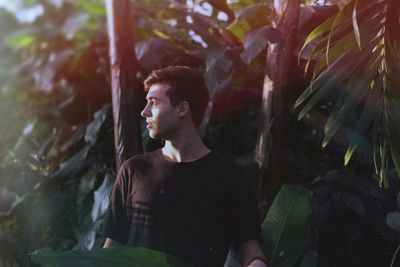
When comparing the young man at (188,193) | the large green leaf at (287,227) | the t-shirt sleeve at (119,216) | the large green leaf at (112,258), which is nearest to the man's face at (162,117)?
the young man at (188,193)

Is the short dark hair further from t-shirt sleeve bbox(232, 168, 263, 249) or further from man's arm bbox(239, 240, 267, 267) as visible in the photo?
man's arm bbox(239, 240, 267, 267)

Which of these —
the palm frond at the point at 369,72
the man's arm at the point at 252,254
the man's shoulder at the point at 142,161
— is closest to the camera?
the man's arm at the point at 252,254

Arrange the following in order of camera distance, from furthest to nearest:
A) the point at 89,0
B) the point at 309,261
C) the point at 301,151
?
the point at 89,0
the point at 301,151
the point at 309,261

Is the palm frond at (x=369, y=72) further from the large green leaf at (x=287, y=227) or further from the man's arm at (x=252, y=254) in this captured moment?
the man's arm at (x=252, y=254)

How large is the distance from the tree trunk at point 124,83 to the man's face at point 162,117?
0.88m

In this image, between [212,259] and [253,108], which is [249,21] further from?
[212,259]

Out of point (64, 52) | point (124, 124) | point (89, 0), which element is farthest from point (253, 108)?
point (89, 0)

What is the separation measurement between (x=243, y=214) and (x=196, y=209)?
0.50 feet

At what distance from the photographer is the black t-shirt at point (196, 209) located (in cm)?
229

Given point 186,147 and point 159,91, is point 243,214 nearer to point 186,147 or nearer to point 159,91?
point 186,147

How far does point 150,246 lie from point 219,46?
5.25 ft

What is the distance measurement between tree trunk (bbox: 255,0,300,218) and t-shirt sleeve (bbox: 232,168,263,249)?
830 mm

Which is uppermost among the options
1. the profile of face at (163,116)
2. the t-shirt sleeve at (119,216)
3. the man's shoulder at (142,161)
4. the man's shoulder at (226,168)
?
the profile of face at (163,116)

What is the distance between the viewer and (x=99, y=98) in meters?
4.36
